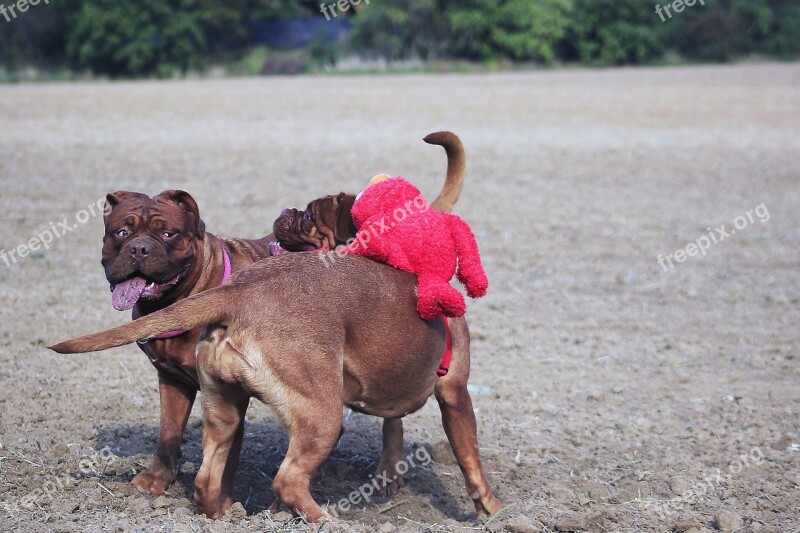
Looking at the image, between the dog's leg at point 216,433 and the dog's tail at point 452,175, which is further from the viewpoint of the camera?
the dog's tail at point 452,175

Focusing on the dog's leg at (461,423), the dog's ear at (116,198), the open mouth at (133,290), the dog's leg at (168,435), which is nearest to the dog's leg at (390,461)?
the dog's leg at (461,423)

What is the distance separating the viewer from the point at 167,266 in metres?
4.80

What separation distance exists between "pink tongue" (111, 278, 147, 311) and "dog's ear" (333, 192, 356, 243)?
105 centimetres

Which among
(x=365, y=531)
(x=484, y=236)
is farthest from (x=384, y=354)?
(x=484, y=236)

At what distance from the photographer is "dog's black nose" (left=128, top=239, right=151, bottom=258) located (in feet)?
A: 15.4

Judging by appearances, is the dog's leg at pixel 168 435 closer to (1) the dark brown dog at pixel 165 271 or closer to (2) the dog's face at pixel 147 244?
(1) the dark brown dog at pixel 165 271

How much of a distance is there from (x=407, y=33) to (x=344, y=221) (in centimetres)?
5610

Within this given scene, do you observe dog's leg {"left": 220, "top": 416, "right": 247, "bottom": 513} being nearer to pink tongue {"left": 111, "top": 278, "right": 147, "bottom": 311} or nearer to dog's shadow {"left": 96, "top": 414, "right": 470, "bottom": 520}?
dog's shadow {"left": 96, "top": 414, "right": 470, "bottom": 520}

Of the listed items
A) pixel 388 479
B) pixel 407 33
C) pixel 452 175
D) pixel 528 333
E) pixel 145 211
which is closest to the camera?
pixel 145 211

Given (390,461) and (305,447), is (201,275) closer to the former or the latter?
(305,447)

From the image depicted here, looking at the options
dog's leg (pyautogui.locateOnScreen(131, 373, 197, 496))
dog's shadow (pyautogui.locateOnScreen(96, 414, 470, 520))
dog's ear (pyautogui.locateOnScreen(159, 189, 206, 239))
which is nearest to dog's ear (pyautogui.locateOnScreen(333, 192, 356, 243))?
dog's ear (pyautogui.locateOnScreen(159, 189, 206, 239))

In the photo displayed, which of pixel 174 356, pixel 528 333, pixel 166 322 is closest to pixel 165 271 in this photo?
pixel 174 356

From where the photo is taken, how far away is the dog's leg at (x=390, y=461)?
237 inches

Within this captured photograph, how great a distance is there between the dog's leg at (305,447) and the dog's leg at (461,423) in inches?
35.2
